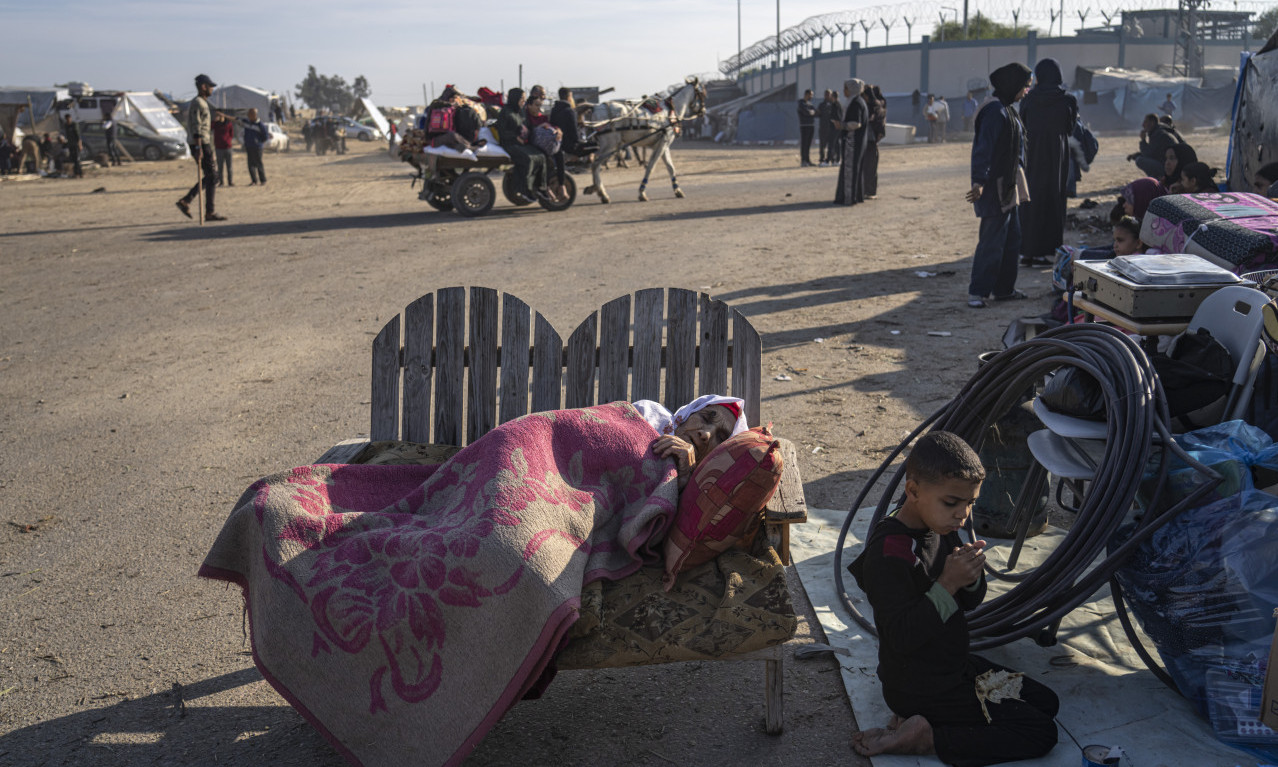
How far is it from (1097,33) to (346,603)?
56.2 meters

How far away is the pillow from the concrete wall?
48.6m

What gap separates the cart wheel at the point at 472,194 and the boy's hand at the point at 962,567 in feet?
44.9

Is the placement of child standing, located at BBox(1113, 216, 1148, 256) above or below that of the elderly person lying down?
above

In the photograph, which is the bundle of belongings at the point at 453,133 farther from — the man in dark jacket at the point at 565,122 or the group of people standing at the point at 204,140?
the group of people standing at the point at 204,140

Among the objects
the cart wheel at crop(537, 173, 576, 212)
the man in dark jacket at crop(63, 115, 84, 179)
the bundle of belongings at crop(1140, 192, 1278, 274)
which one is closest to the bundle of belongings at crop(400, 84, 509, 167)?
the cart wheel at crop(537, 173, 576, 212)

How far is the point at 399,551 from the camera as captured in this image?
2.90 metres

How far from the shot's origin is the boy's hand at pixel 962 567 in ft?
9.25

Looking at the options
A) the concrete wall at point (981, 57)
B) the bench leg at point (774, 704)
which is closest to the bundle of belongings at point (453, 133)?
the bench leg at point (774, 704)

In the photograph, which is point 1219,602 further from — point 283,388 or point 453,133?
point 453,133

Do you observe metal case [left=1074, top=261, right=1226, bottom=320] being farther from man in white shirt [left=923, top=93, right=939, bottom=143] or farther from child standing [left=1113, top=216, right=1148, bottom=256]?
man in white shirt [left=923, top=93, right=939, bottom=143]

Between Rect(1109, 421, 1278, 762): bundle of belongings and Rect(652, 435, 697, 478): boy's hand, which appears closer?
Rect(1109, 421, 1278, 762): bundle of belongings

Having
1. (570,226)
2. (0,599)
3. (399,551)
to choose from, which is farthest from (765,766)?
(570,226)

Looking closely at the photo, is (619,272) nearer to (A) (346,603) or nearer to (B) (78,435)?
(B) (78,435)

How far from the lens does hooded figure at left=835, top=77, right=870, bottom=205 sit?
1509cm
